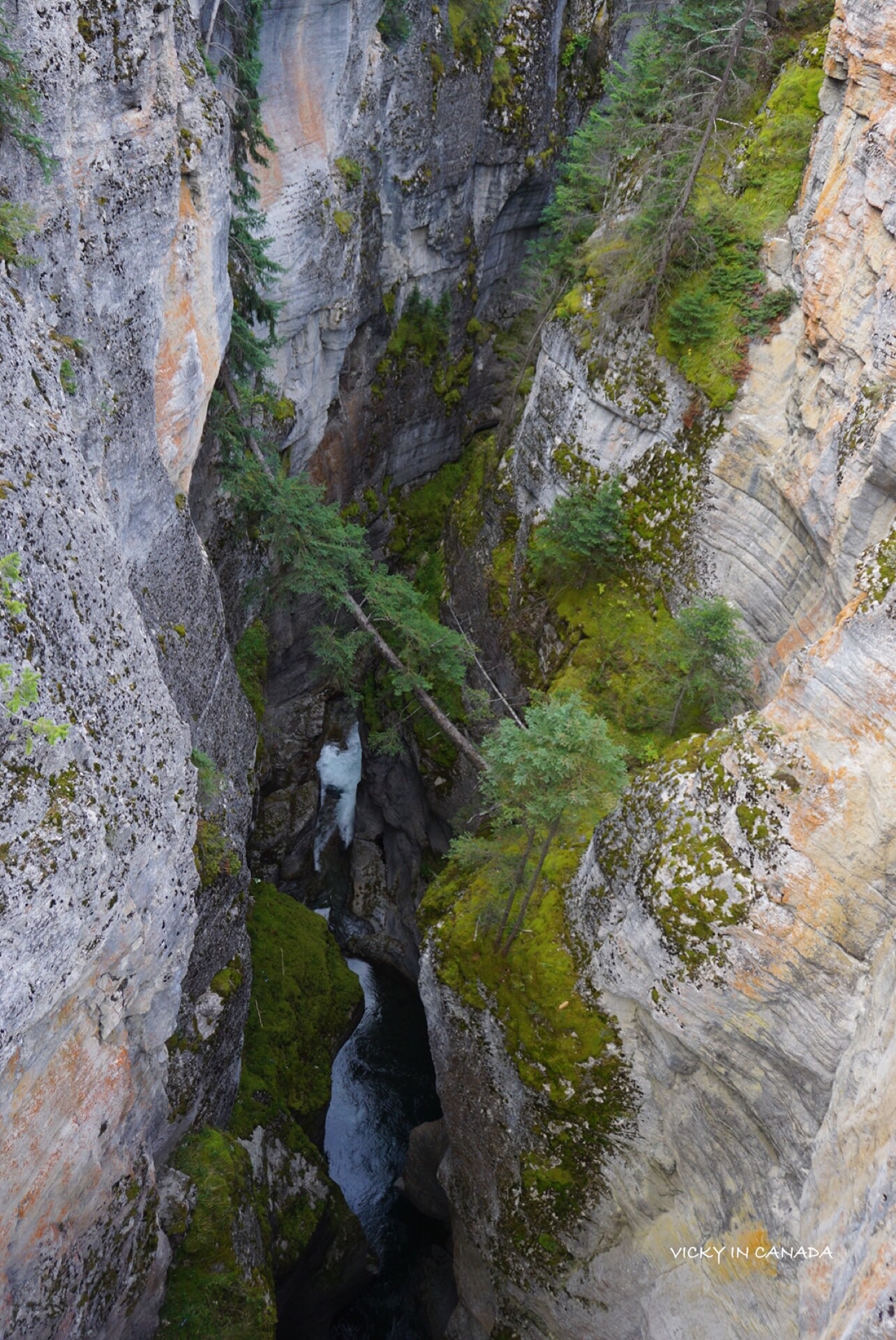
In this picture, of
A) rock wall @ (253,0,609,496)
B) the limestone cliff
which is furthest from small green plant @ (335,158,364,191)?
the limestone cliff

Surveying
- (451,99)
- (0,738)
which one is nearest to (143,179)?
(0,738)

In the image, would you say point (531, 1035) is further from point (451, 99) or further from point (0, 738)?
point (451, 99)

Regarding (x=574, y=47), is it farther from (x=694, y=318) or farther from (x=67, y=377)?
(x=67, y=377)

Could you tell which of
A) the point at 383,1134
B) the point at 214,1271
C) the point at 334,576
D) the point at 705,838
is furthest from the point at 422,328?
the point at 214,1271

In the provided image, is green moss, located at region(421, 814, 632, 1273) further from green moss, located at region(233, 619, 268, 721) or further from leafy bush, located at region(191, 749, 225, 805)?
green moss, located at region(233, 619, 268, 721)

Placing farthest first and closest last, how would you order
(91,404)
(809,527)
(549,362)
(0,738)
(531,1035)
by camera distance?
(549,362) → (809,527) → (531,1035) → (91,404) → (0,738)

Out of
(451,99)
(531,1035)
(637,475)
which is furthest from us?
(451,99)

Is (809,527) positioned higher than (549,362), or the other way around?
(549,362)
